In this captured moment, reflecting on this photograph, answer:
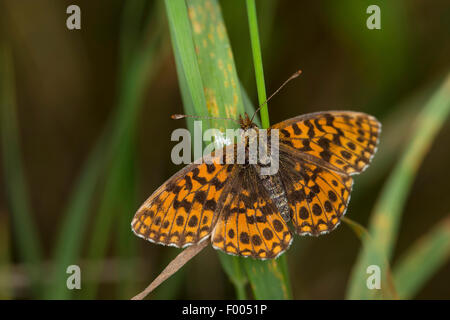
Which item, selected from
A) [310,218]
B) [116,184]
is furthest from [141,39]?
[310,218]

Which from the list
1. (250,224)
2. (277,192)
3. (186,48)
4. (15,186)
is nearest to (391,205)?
(277,192)

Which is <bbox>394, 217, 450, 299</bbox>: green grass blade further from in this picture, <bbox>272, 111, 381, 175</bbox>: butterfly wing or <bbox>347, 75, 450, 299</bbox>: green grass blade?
<bbox>272, 111, 381, 175</bbox>: butterfly wing

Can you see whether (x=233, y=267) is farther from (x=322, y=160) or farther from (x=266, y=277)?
(x=322, y=160)

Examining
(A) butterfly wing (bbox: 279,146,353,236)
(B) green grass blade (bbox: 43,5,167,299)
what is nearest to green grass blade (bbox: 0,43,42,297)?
(B) green grass blade (bbox: 43,5,167,299)

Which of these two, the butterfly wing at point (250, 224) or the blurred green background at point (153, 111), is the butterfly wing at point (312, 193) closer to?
the butterfly wing at point (250, 224)

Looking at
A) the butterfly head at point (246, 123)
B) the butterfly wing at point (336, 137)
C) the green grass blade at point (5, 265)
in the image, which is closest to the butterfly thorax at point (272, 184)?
the butterfly head at point (246, 123)
